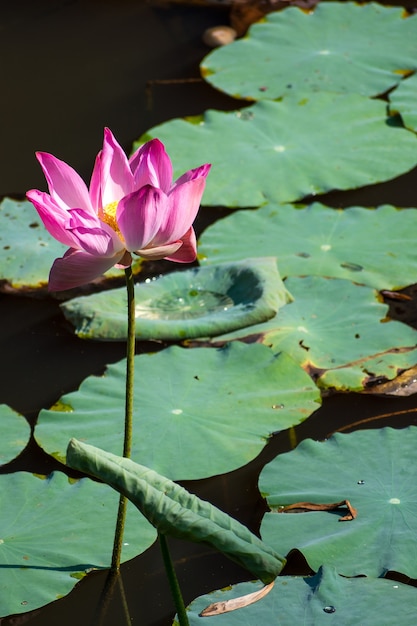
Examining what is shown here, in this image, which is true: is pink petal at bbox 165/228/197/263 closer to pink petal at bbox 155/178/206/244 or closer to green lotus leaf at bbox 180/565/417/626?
pink petal at bbox 155/178/206/244

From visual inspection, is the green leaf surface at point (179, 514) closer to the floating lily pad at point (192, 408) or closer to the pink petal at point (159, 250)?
the pink petal at point (159, 250)

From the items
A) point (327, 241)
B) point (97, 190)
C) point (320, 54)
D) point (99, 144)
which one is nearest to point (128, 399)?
point (97, 190)

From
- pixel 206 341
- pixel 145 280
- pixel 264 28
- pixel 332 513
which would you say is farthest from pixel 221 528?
pixel 264 28

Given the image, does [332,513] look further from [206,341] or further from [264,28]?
[264,28]

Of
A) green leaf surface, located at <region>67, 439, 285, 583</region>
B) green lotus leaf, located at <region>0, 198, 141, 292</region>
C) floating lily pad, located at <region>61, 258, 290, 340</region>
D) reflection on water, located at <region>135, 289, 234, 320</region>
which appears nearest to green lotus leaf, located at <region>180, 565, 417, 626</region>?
green leaf surface, located at <region>67, 439, 285, 583</region>

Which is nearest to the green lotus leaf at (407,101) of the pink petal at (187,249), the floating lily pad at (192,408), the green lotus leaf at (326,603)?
the floating lily pad at (192,408)

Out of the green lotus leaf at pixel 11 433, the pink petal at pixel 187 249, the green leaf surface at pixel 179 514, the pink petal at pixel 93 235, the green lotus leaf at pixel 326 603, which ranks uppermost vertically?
the pink petal at pixel 93 235
